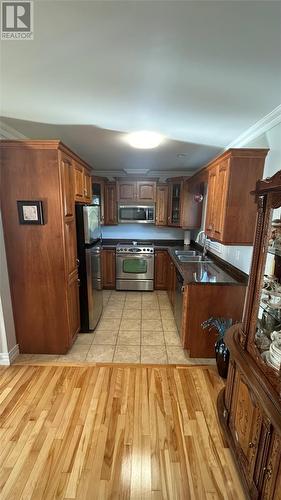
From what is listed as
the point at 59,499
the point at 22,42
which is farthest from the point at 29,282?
the point at 22,42

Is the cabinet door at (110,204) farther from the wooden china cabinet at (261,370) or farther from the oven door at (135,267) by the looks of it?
the wooden china cabinet at (261,370)

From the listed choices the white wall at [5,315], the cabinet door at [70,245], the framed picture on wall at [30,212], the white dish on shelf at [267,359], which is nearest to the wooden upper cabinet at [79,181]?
the cabinet door at [70,245]

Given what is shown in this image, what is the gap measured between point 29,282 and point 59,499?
1.69m

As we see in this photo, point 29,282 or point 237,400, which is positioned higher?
point 29,282

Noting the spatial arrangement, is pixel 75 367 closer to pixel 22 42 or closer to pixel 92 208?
pixel 92 208

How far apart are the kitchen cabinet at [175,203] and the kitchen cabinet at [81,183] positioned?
181cm

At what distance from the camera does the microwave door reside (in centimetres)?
270

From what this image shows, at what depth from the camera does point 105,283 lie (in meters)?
4.63

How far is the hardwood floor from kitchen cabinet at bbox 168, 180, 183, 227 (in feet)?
9.16

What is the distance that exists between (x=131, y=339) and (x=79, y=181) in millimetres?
2083

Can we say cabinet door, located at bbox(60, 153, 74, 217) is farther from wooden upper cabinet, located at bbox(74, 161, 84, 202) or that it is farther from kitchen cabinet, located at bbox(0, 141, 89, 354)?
wooden upper cabinet, located at bbox(74, 161, 84, 202)

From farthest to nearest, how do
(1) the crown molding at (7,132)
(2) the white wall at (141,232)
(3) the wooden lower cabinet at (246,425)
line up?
(2) the white wall at (141,232)
(1) the crown molding at (7,132)
(3) the wooden lower cabinet at (246,425)

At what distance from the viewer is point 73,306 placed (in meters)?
2.67

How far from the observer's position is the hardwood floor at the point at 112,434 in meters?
1.34
